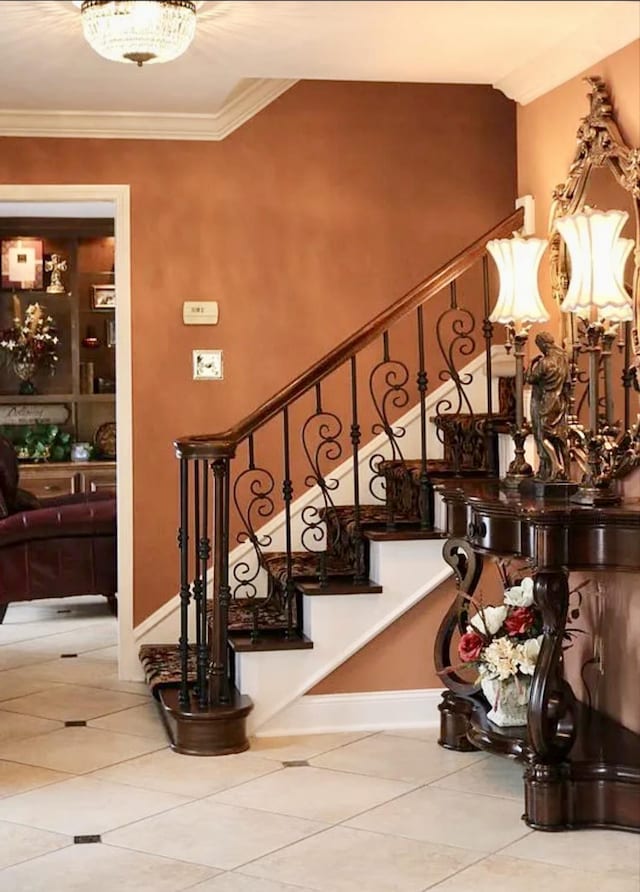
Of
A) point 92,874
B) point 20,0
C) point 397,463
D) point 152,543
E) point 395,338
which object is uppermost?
point 20,0

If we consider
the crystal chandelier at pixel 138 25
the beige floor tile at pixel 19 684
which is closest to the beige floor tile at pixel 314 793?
the beige floor tile at pixel 19 684

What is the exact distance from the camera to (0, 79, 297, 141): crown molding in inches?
232

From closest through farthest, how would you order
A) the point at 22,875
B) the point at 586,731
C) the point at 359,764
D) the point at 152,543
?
the point at 22,875 < the point at 586,731 < the point at 359,764 < the point at 152,543

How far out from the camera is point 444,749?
4898mm

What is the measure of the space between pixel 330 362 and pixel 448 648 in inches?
46.2

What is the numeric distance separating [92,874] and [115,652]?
3232 mm

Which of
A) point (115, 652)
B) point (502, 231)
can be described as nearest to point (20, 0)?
point (502, 231)

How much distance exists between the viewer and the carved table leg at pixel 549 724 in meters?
3.95

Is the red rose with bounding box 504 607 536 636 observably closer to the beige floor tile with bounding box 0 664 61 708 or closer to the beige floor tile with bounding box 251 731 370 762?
the beige floor tile with bounding box 251 731 370 762

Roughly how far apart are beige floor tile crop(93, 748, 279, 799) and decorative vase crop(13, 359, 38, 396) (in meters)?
6.31

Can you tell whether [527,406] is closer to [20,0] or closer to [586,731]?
[586,731]

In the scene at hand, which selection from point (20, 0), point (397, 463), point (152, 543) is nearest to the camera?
point (20, 0)

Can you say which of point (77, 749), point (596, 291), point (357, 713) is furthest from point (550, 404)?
point (77, 749)

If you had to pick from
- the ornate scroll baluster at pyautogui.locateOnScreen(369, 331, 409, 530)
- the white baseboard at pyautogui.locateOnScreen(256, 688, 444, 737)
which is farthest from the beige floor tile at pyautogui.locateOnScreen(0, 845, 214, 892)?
the ornate scroll baluster at pyautogui.locateOnScreen(369, 331, 409, 530)
